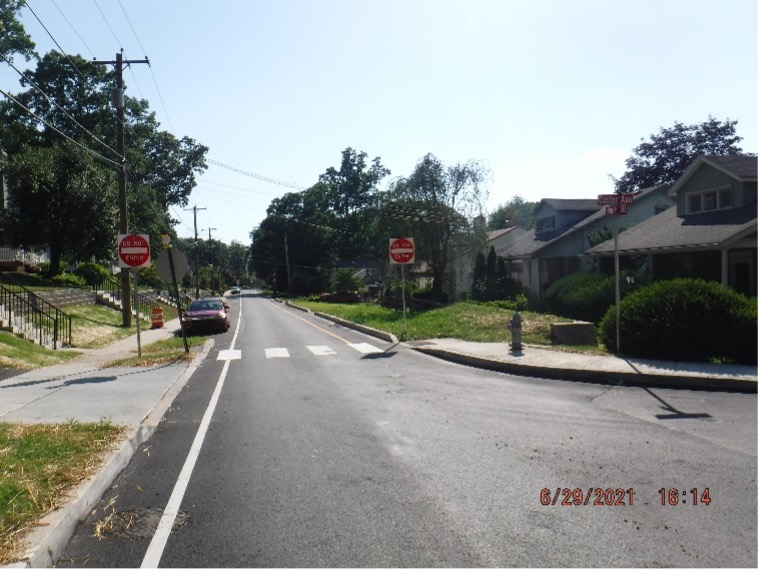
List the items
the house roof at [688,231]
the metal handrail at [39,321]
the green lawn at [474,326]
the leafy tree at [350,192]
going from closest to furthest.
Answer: the metal handrail at [39,321], the green lawn at [474,326], the house roof at [688,231], the leafy tree at [350,192]

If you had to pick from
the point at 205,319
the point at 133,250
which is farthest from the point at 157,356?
the point at 205,319

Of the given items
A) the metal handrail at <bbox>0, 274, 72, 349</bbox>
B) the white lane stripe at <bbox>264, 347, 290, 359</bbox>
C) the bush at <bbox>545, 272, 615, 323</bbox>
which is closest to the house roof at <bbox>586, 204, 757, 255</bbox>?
the bush at <bbox>545, 272, 615, 323</bbox>

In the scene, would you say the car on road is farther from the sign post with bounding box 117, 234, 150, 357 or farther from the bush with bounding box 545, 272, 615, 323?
the bush with bounding box 545, 272, 615, 323

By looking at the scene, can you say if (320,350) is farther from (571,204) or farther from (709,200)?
(571,204)

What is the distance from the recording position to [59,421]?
8898 mm

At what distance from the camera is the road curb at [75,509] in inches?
176

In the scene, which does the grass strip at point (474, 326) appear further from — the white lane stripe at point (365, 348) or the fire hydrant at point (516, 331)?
the fire hydrant at point (516, 331)

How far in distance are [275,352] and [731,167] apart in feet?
61.9

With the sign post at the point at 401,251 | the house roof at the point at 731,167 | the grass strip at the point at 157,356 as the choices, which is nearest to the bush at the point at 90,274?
the grass strip at the point at 157,356

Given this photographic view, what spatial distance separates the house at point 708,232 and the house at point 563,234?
483 cm

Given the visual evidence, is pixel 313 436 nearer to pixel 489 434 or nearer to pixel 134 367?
pixel 489 434
